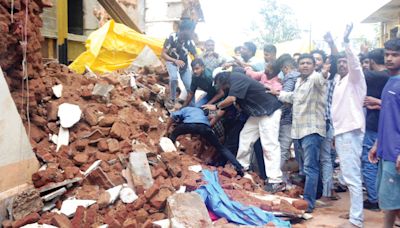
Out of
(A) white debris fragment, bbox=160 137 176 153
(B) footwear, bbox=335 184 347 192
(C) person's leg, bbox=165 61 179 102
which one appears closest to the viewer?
(A) white debris fragment, bbox=160 137 176 153

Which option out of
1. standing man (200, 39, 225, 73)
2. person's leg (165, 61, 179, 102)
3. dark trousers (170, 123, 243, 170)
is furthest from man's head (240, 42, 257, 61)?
dark trousers (170, 123, 243, 170)

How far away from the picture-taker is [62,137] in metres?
5.23

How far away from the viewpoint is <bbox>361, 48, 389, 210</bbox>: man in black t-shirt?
201 inches

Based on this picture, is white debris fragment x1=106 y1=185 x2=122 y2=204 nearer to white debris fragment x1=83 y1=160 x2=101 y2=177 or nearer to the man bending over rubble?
white debris fragment x1=83 y1=160 x2=101 y2=177

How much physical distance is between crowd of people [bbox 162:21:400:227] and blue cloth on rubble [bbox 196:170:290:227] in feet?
3.06

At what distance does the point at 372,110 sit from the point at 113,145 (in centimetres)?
318

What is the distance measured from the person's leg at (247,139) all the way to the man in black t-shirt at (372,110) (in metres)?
1.49

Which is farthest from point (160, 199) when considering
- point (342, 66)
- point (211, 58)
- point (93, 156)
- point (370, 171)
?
point (211, 58)

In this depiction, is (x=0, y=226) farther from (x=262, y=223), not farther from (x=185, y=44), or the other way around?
(x=185, y=44)

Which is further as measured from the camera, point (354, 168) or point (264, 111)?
point (264, 111)

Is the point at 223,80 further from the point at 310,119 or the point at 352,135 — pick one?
the point at 352,135

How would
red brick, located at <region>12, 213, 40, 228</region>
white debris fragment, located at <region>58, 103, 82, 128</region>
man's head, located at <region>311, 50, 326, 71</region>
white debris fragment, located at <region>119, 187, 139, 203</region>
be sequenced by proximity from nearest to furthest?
red brick, located at <region>12, 213, 40, 228</region>, white debris fragment, located at <region>119, 187, 139, 203</region>, white debris fragment, located at <region>58, 103, 82, 128</region>, man's head, located at <region>311, 50, 326, 71</region>

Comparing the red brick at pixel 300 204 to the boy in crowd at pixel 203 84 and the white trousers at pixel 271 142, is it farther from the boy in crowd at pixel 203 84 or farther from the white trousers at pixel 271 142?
the boy in crowd at pixel 203 84

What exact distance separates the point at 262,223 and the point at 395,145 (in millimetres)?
1586
